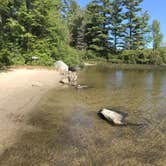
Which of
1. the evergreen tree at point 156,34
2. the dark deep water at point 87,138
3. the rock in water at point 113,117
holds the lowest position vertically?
the dark deep water at point 87,138

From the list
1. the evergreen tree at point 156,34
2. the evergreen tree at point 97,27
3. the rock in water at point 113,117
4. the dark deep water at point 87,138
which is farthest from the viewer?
the evergreen tree at point 156,34

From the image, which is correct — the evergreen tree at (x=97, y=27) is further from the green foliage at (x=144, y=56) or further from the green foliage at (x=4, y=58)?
the green foliage at (x=4, y=58)

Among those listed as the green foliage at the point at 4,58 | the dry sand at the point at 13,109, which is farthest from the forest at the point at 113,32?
the dry sand at the point at 13,109

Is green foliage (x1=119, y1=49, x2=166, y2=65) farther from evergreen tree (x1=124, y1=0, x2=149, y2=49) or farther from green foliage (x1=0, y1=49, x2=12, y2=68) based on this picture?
green foliage (x1=0, y1=49, x2=12, y2=68)

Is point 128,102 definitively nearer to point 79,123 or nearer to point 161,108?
point 161,108

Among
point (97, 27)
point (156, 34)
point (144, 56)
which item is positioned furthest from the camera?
point (156, 34)

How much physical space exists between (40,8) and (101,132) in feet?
56.3

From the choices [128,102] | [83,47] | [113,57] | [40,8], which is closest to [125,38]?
[113,57]

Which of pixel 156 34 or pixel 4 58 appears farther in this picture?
pixel 156 34

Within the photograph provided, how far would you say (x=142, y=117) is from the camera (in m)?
6.39

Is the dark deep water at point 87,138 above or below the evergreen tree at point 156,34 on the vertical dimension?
below

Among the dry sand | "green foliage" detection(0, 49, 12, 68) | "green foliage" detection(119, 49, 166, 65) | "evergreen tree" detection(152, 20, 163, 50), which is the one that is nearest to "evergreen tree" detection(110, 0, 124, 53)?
"green foliage" detection(119, 49, 166, 65)

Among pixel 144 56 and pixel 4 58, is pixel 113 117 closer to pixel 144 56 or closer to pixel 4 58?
pixel 4 58

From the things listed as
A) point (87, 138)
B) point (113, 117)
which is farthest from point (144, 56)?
point (87, 138)
